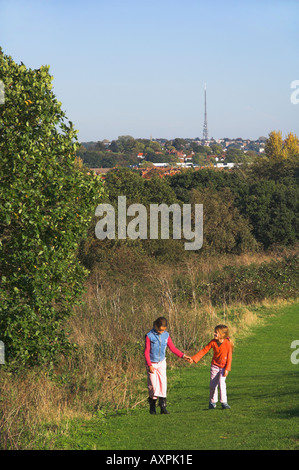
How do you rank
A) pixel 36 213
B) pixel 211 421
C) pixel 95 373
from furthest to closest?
pixel 95 373 < pixel 36 213 < pixel 211 421

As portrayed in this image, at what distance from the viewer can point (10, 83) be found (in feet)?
40.3

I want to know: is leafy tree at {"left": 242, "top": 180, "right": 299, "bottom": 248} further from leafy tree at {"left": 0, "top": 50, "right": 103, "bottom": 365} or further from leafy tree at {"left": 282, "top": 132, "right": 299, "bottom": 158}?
leafy tree at {"left": 282, "top": 132, "right": 299, "bottom": 158}

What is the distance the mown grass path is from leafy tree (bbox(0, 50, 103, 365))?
244cm

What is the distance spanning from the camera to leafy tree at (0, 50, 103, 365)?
1151 centimetres

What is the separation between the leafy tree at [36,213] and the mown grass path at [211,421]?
244cm

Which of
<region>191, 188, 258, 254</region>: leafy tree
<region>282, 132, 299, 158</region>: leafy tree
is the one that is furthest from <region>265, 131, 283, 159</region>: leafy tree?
<region>191, 188, 258, 254</region>: leafy tree

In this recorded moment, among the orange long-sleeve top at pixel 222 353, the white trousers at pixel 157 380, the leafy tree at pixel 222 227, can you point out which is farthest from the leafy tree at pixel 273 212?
the white trousers at pixel 157 380

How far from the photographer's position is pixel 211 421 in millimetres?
8977

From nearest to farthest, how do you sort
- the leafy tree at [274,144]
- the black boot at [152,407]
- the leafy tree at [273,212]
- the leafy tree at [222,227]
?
1. the black boot at [152,407]
2. the leafy tree at [222,227]
3. the leafy tree at [273,212]
4. the leafy tree at [274,144]

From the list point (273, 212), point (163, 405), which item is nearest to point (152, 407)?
point (163, 405)

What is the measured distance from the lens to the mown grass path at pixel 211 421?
7689mm

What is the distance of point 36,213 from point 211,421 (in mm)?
4902

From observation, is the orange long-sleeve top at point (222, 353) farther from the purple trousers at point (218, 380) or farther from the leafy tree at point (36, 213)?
the leafy tree at point (36, 213)

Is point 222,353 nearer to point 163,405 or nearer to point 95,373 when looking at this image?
point 163,405
